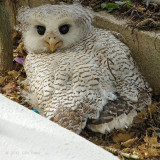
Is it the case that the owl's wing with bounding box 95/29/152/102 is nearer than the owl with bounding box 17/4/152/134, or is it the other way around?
the owl with bounding box 17/4/152/134

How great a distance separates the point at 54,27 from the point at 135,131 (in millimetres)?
1101

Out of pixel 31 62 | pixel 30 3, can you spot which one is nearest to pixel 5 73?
pixel 31 62

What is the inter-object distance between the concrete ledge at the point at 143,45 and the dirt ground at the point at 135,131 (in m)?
0.08

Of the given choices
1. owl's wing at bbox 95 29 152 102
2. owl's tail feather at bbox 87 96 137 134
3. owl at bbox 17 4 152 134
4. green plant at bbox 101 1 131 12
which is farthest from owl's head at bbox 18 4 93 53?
owl's tail feather at bbox 87 96 137 134

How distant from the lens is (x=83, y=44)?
255 cm

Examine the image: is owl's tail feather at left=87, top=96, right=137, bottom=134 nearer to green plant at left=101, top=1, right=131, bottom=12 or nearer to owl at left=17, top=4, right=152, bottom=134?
owl at left=17, top=4, right=152, bottom=134

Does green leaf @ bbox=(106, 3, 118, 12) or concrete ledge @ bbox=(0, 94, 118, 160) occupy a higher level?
green leaf @ bbox=(106, 3, 118, 12)

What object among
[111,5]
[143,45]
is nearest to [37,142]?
[143,45]

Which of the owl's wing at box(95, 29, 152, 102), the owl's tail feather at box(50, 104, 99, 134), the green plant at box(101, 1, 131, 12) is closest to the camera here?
the owl's tail feather at box(50, 104, 99, 134)

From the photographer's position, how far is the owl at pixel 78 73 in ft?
7.16

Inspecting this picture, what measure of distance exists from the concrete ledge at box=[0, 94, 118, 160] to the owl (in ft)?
2.43

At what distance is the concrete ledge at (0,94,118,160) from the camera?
47.9 inches

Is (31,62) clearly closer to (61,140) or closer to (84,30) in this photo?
(84,30)

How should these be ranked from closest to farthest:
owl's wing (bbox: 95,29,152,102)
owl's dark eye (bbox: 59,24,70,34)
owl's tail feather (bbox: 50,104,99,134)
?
owl's tail feather (bbox: 50,104,99,134)
owl's wing (bbox: 95,29,152,102)
owl's dark eye (bbox: 59,24,70,34)
